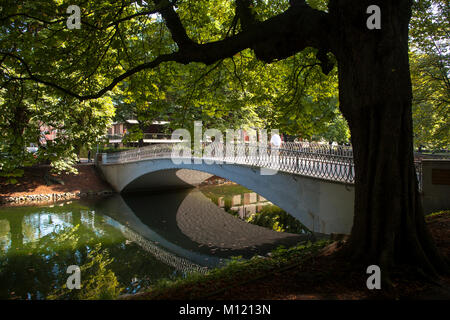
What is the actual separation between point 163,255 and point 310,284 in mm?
8168

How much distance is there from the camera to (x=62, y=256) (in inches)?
416

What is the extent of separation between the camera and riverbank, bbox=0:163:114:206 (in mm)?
20000

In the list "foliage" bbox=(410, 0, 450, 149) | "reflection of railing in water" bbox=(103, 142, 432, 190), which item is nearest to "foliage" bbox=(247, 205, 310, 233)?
"reflection of railing in water" bbox=(103, 142, 432, 190)

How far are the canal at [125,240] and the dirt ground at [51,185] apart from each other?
100 inches

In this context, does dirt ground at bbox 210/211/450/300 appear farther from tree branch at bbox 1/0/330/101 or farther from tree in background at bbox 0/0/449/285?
tree branch at bbox 1/0/330/101

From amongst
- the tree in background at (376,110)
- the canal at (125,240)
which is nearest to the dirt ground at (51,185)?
the canal at (125,240)

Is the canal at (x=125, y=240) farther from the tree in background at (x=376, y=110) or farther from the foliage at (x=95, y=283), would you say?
the tree in background at (x=376, y=110)

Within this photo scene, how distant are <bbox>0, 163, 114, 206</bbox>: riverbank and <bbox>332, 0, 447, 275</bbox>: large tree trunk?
21502 mm

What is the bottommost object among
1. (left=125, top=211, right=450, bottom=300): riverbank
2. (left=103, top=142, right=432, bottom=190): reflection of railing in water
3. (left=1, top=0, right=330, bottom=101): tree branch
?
(left=125, top=211, right=450, bottom=300): riverbank

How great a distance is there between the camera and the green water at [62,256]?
26.9 ft

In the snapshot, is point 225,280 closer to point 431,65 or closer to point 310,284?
point 310,284

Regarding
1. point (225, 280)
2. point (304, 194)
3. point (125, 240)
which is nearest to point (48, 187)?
point (125, 240)
